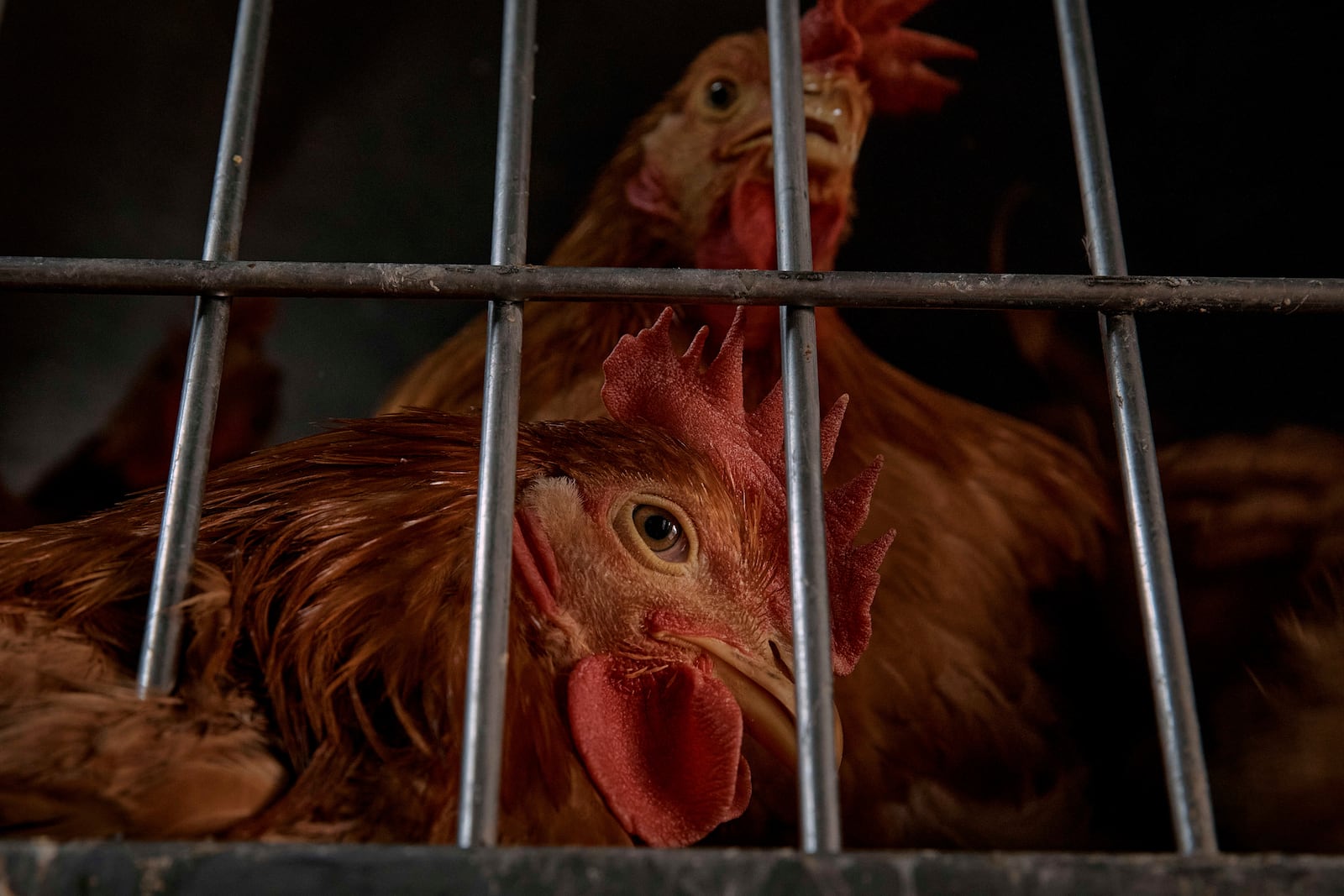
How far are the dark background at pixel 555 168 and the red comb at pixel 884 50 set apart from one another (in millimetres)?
48

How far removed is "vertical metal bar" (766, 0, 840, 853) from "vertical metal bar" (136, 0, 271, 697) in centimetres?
47

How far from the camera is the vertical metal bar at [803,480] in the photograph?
2.30ft

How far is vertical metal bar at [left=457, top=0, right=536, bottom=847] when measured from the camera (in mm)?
689

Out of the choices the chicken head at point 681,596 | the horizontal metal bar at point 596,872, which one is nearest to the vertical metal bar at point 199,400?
the horizontal metal bar at point 596,872

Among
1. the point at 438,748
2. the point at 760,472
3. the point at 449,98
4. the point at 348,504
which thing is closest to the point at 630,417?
the point at 760,472

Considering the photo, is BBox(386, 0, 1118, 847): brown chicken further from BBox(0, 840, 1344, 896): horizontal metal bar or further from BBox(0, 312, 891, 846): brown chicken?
BBox(0, 840, 1344, 896): horizontal metal bar

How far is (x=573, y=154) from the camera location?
6.48ft

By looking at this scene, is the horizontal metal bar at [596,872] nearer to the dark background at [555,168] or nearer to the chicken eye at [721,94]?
the dark background at [555,168]

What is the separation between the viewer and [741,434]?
142 centimetres

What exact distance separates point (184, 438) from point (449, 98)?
138cm

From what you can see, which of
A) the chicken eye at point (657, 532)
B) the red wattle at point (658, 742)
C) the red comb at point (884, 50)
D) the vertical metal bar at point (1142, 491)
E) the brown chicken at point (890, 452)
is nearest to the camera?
the vertical metal bar at point (1142, 491)

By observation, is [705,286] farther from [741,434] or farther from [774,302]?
[741,434]

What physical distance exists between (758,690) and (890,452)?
0.74m

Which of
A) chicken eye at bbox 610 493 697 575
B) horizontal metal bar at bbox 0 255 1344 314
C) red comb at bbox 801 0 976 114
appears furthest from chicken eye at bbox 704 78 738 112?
horizontal metal bar at bbox 0 255 1344 314
